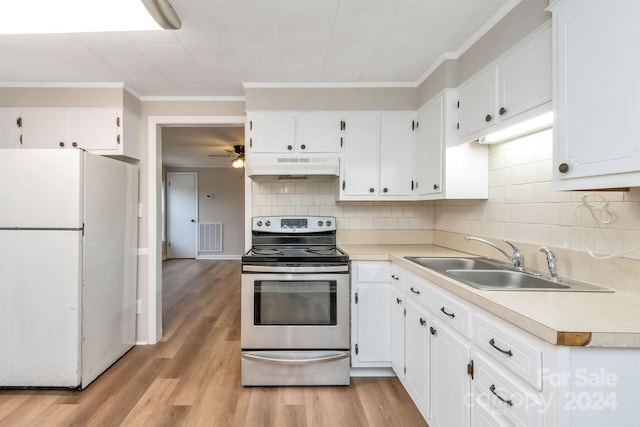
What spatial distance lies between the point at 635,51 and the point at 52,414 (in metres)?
3.12

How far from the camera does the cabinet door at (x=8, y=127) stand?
2.57 m

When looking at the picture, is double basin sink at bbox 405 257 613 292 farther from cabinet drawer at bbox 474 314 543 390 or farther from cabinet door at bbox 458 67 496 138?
cabinet door at bbox 458 67 496 138

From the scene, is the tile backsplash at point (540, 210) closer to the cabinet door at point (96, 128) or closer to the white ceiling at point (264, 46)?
the white ceiling at point (264, 46)

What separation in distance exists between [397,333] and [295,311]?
0.70 metres

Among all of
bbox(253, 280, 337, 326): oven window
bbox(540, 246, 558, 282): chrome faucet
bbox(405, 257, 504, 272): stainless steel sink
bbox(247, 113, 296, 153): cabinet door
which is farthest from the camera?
bbox(247, 113, 296, 153): cabinet door

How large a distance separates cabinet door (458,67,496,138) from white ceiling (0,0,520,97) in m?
0.28

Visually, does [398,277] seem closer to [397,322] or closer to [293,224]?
[397,322]

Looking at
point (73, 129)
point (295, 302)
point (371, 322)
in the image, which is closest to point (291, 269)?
point (295, 302)

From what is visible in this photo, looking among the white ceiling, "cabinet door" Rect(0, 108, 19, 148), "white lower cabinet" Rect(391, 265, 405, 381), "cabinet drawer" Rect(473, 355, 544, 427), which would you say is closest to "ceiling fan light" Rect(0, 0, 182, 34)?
the white ceiling

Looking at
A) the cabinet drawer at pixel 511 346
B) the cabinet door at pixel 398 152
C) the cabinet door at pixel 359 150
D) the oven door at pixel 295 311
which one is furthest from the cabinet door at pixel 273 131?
the cabinet drawer at pixel 511 346

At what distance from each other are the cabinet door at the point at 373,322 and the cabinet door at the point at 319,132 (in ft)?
3.74

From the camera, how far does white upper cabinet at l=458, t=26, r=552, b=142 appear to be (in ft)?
4.52

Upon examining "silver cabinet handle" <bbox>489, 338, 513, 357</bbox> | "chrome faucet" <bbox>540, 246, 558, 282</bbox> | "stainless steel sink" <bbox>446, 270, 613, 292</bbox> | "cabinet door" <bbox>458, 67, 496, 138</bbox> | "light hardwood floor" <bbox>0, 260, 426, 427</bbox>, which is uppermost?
"cabinet door" <bbox>458, 67, 496, 138</bbox>

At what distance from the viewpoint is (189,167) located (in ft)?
25.3
